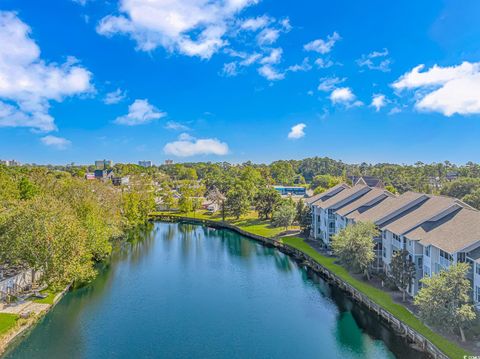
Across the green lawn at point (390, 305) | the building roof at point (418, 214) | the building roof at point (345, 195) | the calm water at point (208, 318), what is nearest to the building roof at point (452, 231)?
the building roof at point (418, 214)

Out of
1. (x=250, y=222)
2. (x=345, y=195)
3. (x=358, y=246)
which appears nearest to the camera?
(x=358, y=246)

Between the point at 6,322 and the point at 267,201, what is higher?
the point at 267,201

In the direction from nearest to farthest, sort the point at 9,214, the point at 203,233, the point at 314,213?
the point at 9,214 < the point at 314,213 < the point at 203,233

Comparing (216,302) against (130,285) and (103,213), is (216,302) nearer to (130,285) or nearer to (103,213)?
(130,285)

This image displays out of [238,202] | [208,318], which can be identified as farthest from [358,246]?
[238,202]

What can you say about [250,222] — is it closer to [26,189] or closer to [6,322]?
[26,189]

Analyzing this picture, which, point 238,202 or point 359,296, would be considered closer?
point 359,296

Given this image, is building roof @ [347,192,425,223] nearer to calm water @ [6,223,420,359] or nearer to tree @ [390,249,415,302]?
tree @ [390,249,415,302]

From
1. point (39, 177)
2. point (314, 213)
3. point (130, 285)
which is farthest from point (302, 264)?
point (39, 177)
